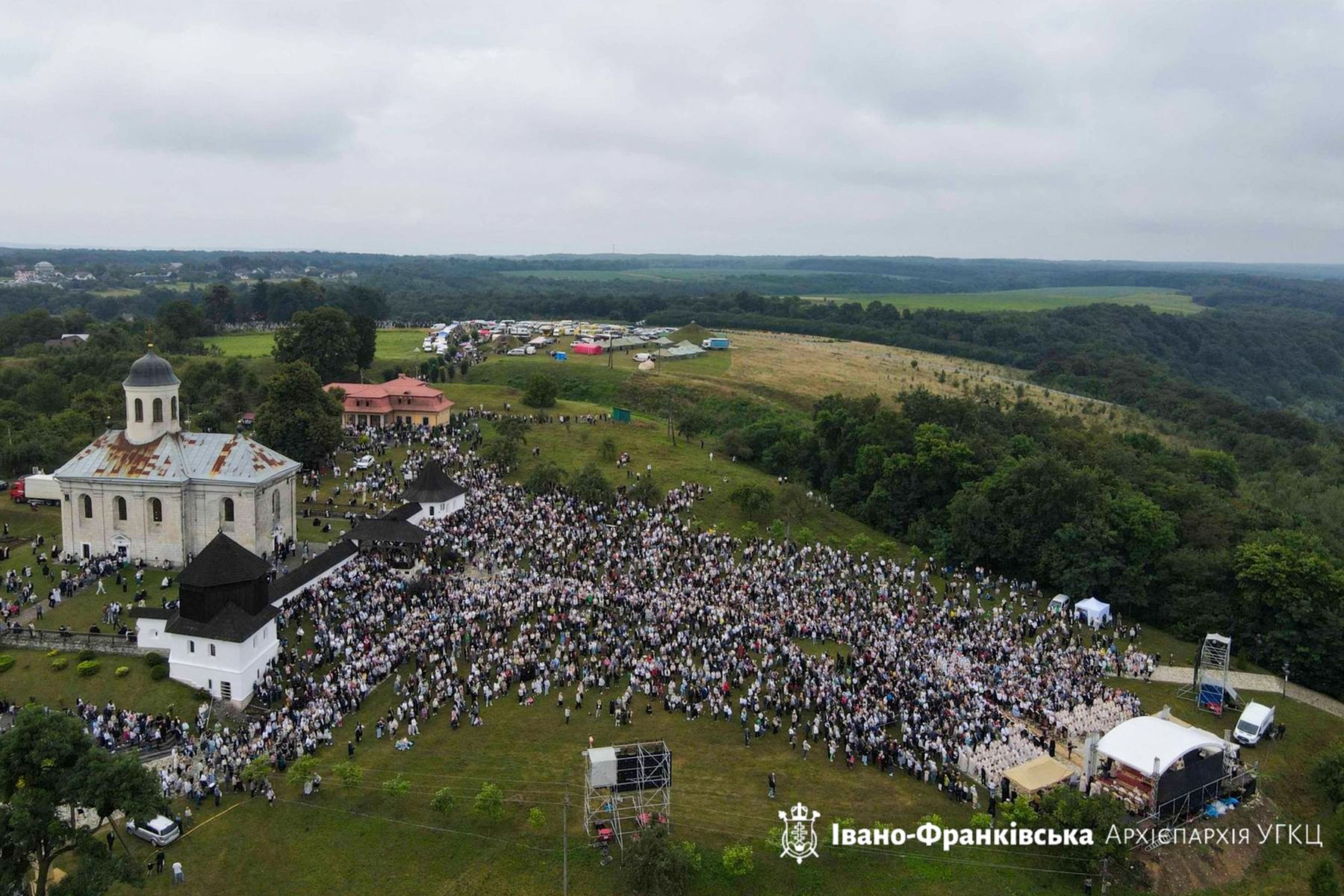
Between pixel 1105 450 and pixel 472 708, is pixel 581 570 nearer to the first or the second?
pixel 472 708

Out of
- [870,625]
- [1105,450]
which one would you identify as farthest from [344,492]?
[1105,450]

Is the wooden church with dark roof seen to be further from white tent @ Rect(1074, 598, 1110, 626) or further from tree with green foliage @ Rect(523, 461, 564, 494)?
white tent @ Rect(1074, 598, 1110, 626)

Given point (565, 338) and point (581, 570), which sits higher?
point (565, 338)

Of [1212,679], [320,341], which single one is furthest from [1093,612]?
[320,341]

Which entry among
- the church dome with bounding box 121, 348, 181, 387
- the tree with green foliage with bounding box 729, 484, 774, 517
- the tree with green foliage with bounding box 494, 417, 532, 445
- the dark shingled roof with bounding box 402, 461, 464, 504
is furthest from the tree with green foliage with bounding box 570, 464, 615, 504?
the church dome with bounding box 121, 348, 181, 387

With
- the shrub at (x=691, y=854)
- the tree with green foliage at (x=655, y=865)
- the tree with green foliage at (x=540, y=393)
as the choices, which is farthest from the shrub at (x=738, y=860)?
the tree with green foliage at (x=540, y=393)

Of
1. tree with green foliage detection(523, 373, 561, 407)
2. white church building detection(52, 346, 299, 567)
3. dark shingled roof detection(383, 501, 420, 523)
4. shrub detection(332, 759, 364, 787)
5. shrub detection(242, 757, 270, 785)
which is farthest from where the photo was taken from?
tree with green foliage detection(523, 373, 561, 407)
